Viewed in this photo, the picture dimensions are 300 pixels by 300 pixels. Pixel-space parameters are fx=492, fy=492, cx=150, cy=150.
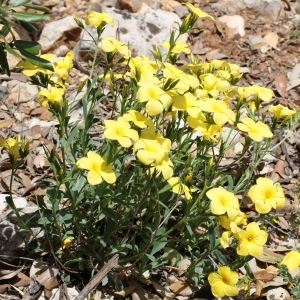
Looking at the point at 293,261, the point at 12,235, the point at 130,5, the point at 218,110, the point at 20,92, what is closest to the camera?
the point at 293,261

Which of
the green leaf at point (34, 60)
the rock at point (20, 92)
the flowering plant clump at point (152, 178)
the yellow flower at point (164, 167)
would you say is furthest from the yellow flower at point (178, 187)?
the rock at point (20, 92)

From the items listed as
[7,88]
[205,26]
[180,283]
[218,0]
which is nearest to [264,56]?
[205,26]

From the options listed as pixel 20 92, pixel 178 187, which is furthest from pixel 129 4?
pixel 178 187

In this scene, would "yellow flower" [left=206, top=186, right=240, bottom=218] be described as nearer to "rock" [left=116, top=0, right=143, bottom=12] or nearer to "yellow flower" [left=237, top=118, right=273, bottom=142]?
"yellow flower" [left=237, top=118, right=273, bottom=142]

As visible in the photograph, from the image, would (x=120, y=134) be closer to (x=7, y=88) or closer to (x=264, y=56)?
(x=7, y=88)

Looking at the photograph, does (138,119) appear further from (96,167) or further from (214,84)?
(214,84)

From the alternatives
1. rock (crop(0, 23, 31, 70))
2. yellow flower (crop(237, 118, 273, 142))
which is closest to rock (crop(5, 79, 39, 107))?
rock (crop(0, 23, 31, 70))

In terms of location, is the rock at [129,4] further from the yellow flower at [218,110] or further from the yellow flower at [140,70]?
the yellow flower at [218,110]
